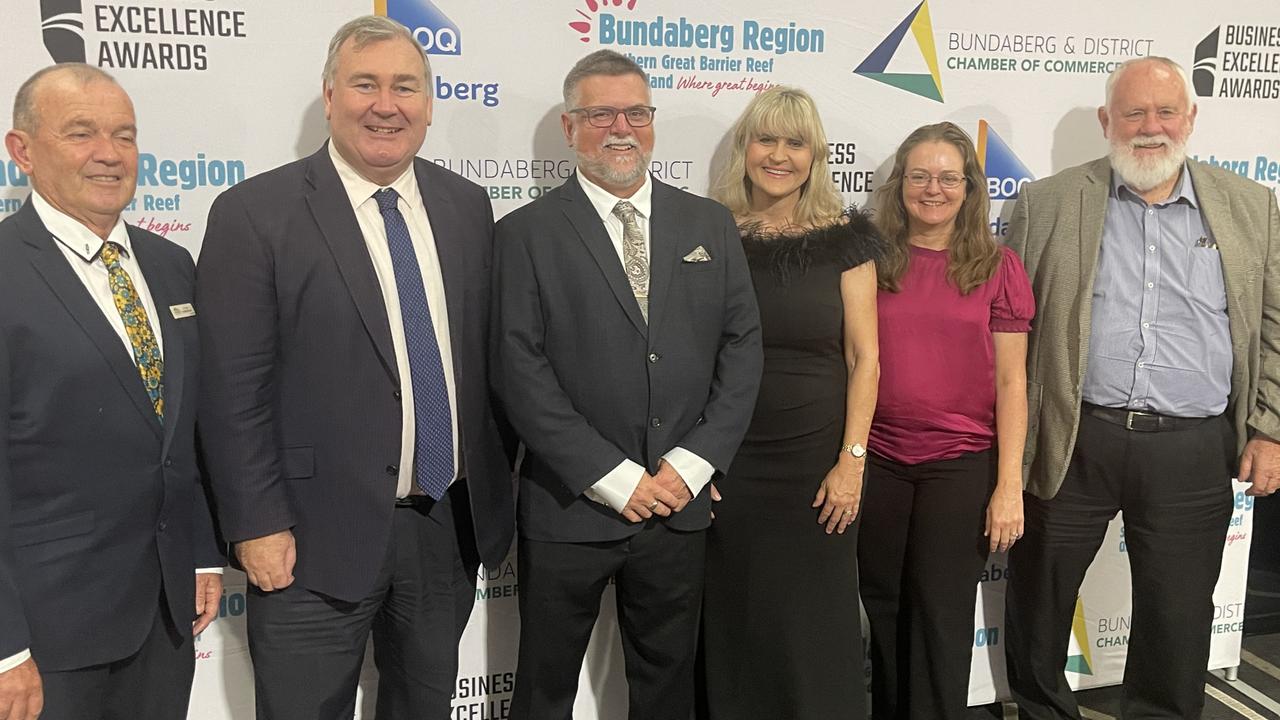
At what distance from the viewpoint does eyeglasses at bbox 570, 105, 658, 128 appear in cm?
222

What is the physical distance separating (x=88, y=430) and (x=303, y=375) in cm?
41

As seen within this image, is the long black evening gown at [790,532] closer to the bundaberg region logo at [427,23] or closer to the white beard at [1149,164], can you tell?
the white beard at [1149,164]

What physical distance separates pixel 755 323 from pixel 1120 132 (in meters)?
1.37

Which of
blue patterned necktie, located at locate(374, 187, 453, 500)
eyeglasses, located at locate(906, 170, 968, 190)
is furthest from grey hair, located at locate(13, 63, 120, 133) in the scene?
eyeglasses, located at locate(906, 170, 968, 190)

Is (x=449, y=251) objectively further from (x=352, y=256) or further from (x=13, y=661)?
(x=13, y=661)

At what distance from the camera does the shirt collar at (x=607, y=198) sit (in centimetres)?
226

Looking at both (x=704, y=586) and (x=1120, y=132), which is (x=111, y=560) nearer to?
(x=704, y=586)

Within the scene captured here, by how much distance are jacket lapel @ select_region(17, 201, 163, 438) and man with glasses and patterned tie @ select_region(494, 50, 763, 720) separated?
2.49 feet

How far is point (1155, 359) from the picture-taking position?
2.73 m

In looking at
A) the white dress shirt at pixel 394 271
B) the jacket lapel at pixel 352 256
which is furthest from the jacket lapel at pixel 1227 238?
the jacket lapel at pixel 352 256

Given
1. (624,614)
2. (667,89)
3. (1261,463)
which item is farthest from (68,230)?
(1261,463)

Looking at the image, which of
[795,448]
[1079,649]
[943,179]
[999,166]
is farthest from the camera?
[1079,649]

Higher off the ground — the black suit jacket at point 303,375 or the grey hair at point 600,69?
the grey hair at point 600,69

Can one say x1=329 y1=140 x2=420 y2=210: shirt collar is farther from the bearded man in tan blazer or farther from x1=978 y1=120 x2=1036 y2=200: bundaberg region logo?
x1=978 y1=120 x2=1036 y2=200: bundaberg region logo
